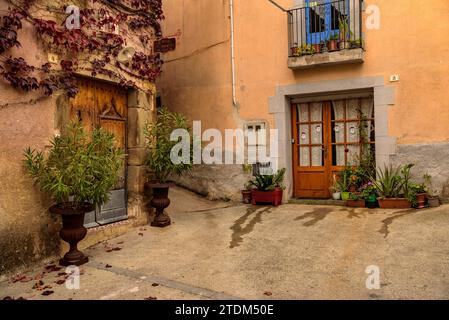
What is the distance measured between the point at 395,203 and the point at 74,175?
4.67 metres

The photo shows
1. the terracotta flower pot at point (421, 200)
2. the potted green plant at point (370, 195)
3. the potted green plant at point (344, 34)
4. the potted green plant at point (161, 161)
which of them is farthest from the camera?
the potted green plant at point (344, 34)

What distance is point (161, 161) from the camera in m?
5.14

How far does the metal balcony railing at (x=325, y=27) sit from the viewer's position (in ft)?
20.6

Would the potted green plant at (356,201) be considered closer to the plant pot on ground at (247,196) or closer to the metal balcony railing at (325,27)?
the plant pot on ground at (247,196)

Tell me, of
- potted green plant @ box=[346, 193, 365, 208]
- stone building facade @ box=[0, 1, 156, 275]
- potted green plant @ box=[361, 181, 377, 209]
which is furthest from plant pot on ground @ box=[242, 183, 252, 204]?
stone building facade @ box=[0, 1, 156, 275]

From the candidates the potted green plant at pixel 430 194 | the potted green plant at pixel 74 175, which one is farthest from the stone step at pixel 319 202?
the potted green plant at pixel 74 175

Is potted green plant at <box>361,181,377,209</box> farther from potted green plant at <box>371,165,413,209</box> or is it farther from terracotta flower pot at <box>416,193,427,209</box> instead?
terracotta flower pot at <box>416,193,427,209</box>

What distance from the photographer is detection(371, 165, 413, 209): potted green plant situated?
230 inches

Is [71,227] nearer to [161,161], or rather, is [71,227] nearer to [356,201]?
[161,161]

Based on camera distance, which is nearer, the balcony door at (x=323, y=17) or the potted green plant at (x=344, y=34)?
the potted green plant at (x=344, y=34)

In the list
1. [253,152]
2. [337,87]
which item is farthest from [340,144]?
[253,152]

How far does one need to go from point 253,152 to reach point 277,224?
215cm

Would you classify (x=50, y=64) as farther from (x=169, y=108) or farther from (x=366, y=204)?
(x=366, y=204)

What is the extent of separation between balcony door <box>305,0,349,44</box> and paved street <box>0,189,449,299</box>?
3172 mm
